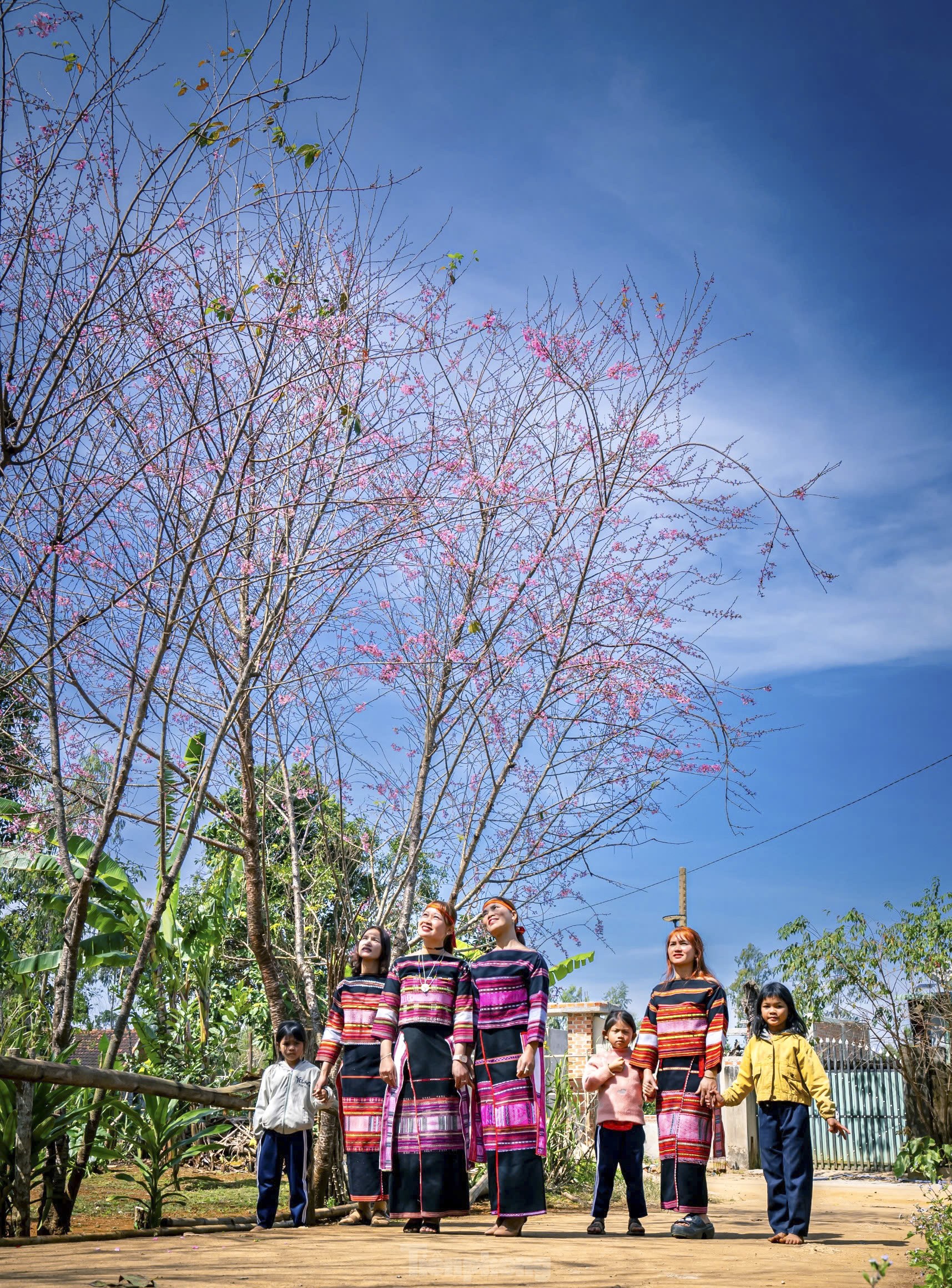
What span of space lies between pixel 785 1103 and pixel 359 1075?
237 cm

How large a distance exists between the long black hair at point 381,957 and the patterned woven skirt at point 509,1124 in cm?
102

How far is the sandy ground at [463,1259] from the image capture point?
401 cm

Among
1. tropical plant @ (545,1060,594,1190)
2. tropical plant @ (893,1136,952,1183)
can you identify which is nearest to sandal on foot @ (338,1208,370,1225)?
tropical plant @ (545,1060,594,1190)

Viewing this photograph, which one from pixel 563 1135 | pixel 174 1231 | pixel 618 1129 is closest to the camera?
pixel 174 1231

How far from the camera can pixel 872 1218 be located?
8125 mm

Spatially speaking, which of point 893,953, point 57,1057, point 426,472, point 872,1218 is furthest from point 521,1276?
point 893,953

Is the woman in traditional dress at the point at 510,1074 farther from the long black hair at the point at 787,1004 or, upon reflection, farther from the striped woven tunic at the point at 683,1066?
the long black hair at the point at 787,1004

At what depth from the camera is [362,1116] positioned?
660cm

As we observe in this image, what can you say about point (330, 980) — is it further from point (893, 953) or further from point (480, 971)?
point (893, 953)

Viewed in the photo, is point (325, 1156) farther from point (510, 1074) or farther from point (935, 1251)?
point (935, 1251)

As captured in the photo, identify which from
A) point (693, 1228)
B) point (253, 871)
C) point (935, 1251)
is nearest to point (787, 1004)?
point (693, 1228)

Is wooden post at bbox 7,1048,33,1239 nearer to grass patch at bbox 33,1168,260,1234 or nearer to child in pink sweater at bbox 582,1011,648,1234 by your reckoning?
grass patch at bbox 33,1168,260,1234

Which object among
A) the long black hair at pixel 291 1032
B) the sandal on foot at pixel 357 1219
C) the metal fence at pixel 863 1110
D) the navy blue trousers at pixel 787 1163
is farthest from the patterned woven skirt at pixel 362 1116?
the metal fence at pixel 863 1110

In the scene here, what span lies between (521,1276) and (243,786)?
413cm
